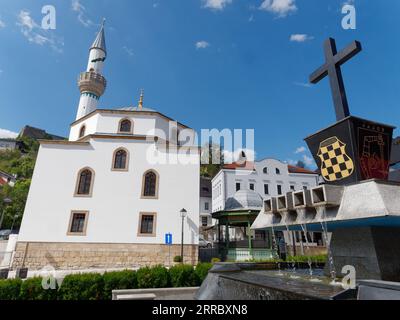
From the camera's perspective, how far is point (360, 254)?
4367 mm

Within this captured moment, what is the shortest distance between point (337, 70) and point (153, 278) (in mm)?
7937

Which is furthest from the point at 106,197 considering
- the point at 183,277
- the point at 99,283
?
the point at 183,277

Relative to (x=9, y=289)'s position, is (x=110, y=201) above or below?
above

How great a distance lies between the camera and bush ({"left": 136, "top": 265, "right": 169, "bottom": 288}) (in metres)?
7.65

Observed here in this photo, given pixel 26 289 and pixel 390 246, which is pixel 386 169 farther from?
pixel 26 289

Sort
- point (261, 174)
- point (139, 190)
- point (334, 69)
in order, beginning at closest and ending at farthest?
point (334, 69) → point (139, 190) → point (261, 174)

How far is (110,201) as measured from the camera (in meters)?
16.8

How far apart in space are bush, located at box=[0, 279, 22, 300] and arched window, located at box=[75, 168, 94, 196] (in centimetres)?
1087

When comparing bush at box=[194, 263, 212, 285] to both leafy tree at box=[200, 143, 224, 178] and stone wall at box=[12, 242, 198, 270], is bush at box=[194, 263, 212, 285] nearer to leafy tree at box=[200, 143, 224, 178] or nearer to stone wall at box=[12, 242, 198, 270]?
stone wall at box=[12, 242, 198, 270]

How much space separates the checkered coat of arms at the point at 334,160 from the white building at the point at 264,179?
1008 inches

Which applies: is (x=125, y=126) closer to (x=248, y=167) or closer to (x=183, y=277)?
(x=183, y=277)

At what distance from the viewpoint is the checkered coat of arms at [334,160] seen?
4641 mm

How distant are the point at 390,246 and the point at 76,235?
16.8m
